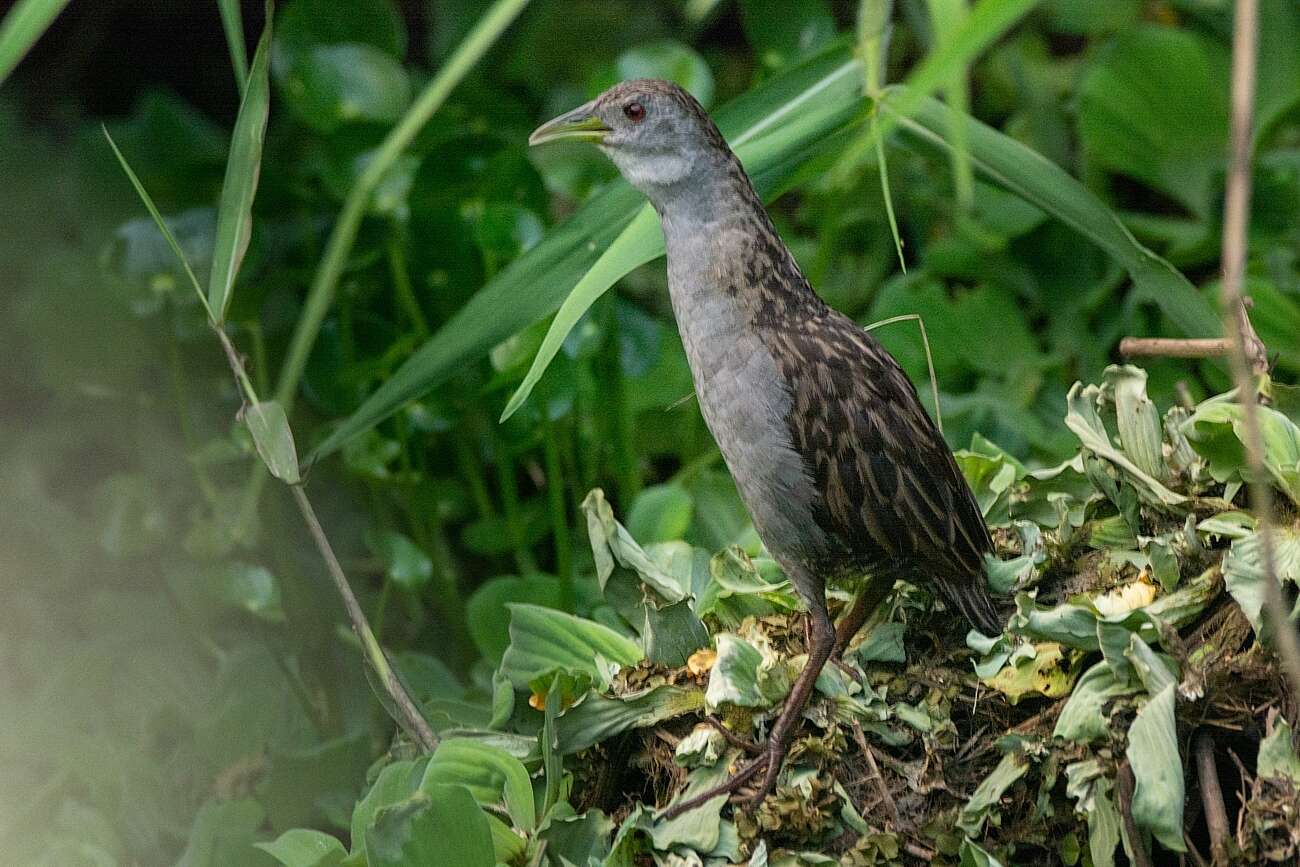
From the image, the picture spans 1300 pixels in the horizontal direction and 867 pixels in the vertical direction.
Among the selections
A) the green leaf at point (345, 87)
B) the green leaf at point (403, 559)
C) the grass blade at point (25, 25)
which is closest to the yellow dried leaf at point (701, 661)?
the grass blade at point (25, 25)

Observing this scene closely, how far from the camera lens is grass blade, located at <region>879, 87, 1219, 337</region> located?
1107mm

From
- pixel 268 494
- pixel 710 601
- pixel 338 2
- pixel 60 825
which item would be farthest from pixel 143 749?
pixel 338 2

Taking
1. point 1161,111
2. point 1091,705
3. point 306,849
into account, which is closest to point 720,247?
point 1091,705

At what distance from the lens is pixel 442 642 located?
195 centimetres

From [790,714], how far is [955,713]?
0.12 m

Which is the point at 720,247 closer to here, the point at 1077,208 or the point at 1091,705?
the point at 1077,208

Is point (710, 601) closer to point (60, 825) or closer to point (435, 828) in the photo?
point (435, 828)

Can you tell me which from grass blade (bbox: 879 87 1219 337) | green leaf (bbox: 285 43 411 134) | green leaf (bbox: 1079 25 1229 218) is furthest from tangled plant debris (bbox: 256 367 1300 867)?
green leaf (bbox: 1079 25 1229 218)

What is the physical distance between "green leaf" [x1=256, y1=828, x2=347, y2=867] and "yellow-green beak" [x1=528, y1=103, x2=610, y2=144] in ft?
1.76

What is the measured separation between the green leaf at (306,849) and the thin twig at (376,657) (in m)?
0.10

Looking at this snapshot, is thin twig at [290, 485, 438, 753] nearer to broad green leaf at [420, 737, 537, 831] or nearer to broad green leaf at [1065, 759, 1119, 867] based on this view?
broad green leaf at [420, 737, 537, 831]

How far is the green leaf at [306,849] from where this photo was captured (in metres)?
0.96

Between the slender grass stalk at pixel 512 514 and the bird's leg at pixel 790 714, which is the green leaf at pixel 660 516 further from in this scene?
the bird's leg at pixel 790 714

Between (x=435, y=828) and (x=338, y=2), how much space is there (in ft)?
4.34
